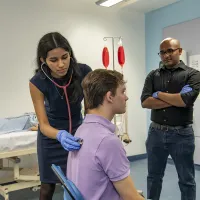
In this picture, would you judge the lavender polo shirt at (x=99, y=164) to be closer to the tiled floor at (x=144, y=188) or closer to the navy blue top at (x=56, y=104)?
the navy blue top at (x=56, y=104)

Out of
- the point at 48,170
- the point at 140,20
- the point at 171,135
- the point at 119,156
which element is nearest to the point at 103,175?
the point at 119,156

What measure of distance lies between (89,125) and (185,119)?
123 cm

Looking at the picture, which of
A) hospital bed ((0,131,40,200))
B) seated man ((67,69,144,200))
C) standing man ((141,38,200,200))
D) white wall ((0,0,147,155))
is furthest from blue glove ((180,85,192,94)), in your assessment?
white wall ((0,0,147,155))

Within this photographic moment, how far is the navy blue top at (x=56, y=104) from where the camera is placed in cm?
167

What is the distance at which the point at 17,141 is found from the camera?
263 cm

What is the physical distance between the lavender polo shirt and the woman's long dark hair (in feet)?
2.02

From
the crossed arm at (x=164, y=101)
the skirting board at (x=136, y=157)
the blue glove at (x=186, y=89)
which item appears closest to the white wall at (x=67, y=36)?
the skirting board at (x=136, y=157)

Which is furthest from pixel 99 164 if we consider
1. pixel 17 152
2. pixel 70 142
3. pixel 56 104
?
pixel 17 152

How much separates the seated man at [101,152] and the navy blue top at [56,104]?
21.8 inches

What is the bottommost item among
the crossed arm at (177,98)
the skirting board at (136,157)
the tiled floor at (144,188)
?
the skirting board at (136,157)

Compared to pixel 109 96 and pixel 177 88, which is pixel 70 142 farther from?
pixel 177 88

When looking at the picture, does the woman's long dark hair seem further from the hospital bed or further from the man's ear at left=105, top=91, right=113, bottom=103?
the hospital bed

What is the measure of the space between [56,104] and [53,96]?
0.05 meters

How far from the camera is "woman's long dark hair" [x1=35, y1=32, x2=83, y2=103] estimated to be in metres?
1.57
